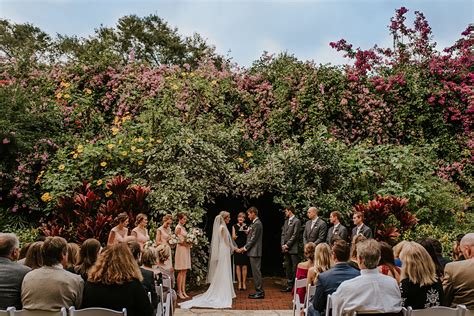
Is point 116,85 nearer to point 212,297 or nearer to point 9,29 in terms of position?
point 212,297

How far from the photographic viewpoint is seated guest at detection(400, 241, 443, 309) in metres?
4.64

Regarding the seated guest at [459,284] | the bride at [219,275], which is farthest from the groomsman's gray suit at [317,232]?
the seated guest at [459,284]

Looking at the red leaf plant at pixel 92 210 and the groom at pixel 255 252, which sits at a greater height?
the red leaf plant at pixel 92 210

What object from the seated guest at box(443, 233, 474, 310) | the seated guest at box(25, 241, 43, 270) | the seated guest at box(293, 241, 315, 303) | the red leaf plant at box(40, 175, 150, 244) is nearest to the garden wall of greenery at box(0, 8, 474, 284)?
the red leaf plant at box(40, 175, 150, 244)

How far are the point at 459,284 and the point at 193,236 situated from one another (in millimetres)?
6037

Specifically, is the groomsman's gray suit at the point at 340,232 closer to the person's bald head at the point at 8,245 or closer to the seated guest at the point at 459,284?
the seated guest at the point at 459,284

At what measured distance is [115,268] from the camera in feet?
14.3

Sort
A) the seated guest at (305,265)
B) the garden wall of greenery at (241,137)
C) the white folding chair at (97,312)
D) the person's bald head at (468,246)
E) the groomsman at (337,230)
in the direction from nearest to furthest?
1. the white folding chair at (97,312)
2. the person's bald head at (468,246)
3. the seated guest at (305,265)
4. the groomsman at (337,230)
5. the garden wall of greenery at (241,137)

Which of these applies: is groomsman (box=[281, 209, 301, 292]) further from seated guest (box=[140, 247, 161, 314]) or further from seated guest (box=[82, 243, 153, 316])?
seated guest (box=[82, 243, 153, 316])

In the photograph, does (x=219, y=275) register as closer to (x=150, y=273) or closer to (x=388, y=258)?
(x=150, y=273)

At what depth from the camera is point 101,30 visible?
30172 mm

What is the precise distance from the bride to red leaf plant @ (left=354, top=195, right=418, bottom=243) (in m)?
2.99

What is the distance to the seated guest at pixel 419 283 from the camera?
4637mm

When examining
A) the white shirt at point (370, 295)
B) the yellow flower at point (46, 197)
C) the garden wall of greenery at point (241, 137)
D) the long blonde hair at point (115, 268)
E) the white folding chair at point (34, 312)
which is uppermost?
the garden wall of greenery at point (241, 137)
